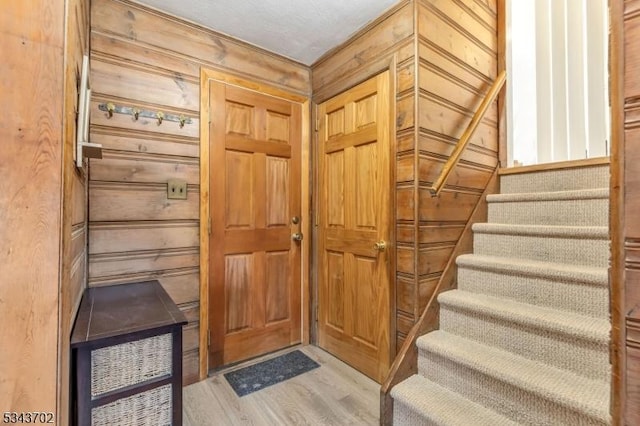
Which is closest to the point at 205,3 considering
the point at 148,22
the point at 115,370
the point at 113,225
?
the point at 148,22

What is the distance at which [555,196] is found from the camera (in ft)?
5.97

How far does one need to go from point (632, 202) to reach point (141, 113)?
2.24 metres

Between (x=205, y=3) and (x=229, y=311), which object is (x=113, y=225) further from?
(x=205, y=3)

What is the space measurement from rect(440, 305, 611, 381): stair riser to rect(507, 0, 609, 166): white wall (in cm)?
143

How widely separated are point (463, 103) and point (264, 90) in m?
1.47

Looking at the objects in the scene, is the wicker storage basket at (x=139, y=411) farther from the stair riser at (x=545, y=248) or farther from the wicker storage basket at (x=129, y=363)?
the stair riser at (x=545, y=248)

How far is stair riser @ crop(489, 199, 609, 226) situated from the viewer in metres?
1.65

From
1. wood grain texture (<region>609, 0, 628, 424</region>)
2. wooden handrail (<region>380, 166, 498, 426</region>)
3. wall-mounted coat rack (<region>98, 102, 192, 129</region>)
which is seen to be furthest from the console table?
wood grain texture (<region>609, 0, 628, 424</region>)

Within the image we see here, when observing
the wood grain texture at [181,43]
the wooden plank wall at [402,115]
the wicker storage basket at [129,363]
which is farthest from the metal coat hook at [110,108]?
the wooden plank wall at [402,115]

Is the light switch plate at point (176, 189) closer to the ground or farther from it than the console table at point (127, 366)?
farther from it

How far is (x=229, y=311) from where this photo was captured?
2.21 metres

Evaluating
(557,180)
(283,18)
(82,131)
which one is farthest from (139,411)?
(557,180)

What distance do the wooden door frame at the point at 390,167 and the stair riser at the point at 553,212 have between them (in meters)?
0.81

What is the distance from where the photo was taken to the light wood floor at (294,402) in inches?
66.1
